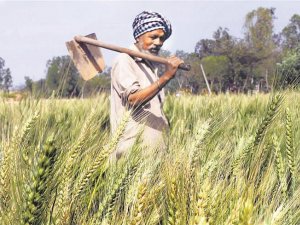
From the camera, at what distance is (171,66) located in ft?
6.46

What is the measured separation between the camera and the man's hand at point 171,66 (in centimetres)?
193

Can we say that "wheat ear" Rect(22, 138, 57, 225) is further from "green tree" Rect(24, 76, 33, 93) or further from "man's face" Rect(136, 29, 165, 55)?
"green tree" Rect(24, 76, 33, 93)

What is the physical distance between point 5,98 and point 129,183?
87.3 inches

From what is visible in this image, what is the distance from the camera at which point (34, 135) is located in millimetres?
1266

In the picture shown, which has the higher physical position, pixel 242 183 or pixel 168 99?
pixel 242 183

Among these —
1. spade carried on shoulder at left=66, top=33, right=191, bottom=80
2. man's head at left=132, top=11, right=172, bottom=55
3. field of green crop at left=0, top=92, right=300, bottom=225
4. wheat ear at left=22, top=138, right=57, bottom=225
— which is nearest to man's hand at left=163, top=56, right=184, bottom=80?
man's head at left=132, top=11, right=172, bottom=55

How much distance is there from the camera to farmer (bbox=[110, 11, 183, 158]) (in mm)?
1916

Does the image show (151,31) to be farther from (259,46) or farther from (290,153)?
(259,46)

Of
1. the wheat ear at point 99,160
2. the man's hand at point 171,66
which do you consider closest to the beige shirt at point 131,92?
the man's hand at point 171,66

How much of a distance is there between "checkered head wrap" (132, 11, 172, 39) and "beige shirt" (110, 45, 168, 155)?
0.28 ft

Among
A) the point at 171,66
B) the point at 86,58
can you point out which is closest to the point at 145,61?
the point at 171,66

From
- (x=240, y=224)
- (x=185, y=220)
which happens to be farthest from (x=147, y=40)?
(x=240, y=224)

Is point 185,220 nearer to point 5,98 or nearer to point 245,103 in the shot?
point 5,98

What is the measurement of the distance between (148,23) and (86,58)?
1.58 feet
